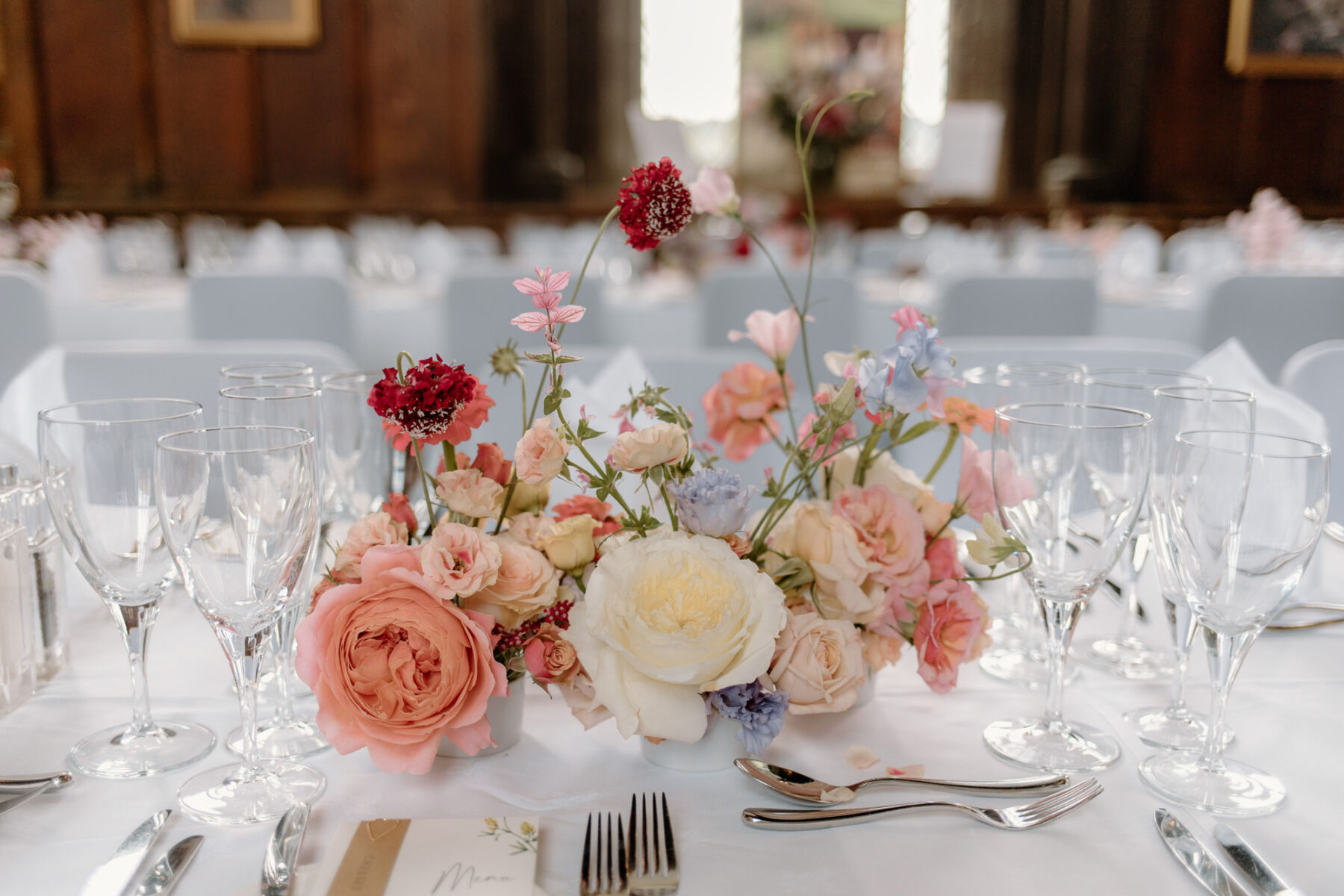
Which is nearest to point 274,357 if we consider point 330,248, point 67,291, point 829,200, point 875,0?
point 67,291

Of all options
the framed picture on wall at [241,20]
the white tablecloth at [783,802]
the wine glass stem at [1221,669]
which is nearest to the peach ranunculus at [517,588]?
the white tablecloth at [783,802]

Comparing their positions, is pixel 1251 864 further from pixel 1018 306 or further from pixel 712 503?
pixel 1018 306

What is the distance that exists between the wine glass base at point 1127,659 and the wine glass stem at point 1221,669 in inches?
7.2

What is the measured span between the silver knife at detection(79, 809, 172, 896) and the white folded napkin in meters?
0.93

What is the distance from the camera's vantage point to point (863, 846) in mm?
629

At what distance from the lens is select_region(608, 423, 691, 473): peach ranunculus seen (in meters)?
0.63

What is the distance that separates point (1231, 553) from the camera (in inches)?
26.8

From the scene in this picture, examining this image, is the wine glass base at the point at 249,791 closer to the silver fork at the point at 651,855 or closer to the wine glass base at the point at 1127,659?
the silver fork at the point at 651,855

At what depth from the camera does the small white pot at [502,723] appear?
28.6 inches

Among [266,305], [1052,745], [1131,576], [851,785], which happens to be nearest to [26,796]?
[851,785]

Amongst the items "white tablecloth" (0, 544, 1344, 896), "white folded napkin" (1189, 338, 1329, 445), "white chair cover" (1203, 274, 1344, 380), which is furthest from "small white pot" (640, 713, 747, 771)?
"white chair cover" (1203, 274, 1344, 380)

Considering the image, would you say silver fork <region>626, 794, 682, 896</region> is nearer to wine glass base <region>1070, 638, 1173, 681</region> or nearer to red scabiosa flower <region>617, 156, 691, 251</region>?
red scabiosa flower <region>617, 156, 691, 251</region>

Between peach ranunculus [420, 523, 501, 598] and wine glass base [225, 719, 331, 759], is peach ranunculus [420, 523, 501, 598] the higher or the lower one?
the higher one

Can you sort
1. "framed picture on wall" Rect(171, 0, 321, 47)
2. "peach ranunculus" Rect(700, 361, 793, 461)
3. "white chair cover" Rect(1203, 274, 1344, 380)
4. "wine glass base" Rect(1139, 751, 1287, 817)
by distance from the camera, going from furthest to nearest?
"framed picture on wall" Rect(171, 0, 321, 47)
"white chair cover" Rect(1203, 274, 1344, 380)
"peach ranunculus" Rect(700, 361, 793, 461)
"wine glass base" Rect(1139, 751, 1287, 817)
